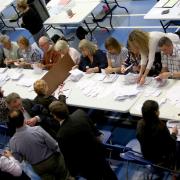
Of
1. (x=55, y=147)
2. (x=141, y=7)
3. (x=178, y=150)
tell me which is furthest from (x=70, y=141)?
(x=141, y=7)

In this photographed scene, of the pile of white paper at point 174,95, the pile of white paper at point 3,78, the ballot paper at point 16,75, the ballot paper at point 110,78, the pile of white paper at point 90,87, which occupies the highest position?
the pile of white paper at point 3,78

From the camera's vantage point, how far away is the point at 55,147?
4.79 meters

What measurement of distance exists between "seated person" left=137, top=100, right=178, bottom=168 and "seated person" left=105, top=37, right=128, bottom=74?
1.94 meters

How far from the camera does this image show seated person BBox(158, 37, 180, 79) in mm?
5117

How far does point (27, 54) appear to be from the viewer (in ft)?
24.5

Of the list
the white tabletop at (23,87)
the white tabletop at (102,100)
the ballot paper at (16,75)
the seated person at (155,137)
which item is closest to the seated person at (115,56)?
the white tabletop at (102,100)

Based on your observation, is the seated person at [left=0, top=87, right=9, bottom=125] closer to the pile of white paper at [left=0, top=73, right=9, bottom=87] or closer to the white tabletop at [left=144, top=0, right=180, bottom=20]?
the pile of white paper at [left=0, top=73, right=9, bottom=87]

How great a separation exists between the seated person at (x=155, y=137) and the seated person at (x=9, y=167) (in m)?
1.50

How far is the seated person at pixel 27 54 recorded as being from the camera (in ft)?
23.9

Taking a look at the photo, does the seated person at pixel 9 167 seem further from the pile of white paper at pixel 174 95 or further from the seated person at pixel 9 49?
the seated person at pixel 9 49

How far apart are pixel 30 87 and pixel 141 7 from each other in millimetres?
4349

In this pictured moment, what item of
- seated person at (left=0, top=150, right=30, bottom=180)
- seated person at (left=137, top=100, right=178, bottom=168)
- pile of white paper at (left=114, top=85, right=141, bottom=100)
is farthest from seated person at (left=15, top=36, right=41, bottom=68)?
seated person at (left=137, top=100, right=178, bottom=168)

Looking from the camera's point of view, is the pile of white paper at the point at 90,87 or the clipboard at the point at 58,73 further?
the clipboard at the point at 58,73

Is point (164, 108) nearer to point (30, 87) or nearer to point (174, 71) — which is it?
point (174, 71)
